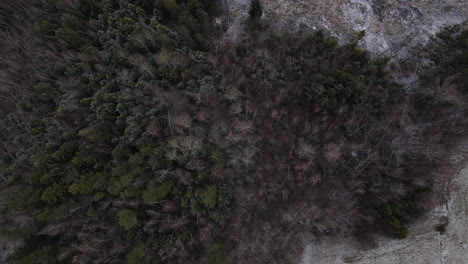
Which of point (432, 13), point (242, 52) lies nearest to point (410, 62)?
point (432, 13)

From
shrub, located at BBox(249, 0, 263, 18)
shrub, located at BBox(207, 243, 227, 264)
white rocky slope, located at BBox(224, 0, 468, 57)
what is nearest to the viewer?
shrub, located at BBox(207, 243, 227, 264)

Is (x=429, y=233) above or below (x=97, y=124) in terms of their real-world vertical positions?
below

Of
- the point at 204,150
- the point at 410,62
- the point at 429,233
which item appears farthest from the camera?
the point at 410,62

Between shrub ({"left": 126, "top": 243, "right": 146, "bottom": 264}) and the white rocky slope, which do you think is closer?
shrub ({"left": 126, "top": 243, "right": 146, "bottom": 264})

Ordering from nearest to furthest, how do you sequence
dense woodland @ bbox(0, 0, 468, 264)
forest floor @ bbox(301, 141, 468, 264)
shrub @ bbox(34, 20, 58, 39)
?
1. dense woodland @ bbox(0, 0, 468, 264)
2. forest floor @ bbox(301, 141, 468, 264)
3. shrub @ bbox(34, 20, 58, 39)

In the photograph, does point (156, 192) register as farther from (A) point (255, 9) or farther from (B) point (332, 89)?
(A) point (255, 9)

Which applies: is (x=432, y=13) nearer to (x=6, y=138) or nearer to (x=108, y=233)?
(x=108, y=233)

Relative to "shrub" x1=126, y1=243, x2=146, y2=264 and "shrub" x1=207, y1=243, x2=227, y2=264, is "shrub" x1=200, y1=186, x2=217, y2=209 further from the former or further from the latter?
"shrub" x1=126, y1=243, x2=146, y2=264

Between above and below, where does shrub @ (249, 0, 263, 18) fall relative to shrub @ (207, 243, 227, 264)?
above

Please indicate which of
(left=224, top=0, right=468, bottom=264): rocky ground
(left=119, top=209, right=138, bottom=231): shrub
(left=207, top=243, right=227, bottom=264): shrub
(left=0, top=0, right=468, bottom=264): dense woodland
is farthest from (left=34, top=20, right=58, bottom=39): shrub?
(left=207, top=243, right=227, bottom=264): shrub

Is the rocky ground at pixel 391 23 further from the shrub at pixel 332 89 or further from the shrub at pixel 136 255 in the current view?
the shrub at pixel 136 255
